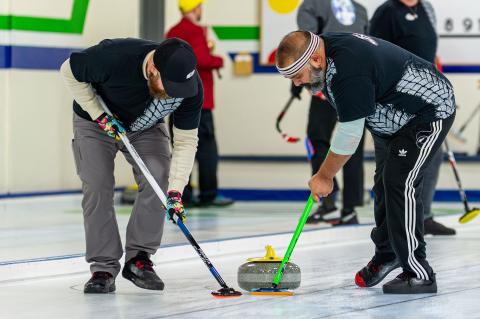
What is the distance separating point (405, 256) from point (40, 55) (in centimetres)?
477

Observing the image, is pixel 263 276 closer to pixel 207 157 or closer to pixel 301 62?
pixel 301 62

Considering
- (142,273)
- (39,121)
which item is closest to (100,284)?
(142,273)

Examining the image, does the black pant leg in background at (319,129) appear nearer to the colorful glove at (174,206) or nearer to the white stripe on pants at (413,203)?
the white stripe on pants at (413,203)

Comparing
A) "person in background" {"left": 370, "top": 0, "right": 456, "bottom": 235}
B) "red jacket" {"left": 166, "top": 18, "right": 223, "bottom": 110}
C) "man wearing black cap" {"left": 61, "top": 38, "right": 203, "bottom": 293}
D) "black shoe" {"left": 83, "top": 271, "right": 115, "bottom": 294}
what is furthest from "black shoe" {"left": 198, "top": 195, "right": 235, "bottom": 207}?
"black shoe" {"left": 83, "top": 271, "right": 115, "bottom": 294}

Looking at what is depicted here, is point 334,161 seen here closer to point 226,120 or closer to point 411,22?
point 411,22

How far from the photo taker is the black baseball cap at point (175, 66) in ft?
13.6

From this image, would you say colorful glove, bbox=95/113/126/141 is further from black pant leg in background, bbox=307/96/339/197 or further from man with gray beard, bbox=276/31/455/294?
black pant leg in background, bbox=307/96/339/197

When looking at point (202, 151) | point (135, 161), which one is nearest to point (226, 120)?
point (202, 151)

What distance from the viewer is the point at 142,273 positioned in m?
4.68

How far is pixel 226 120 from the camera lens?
9.88 metres

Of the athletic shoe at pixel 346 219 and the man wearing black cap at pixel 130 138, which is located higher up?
the man wearing black cap at pixel 130 138

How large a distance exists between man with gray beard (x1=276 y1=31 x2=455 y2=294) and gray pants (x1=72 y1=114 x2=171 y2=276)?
28.7 inches

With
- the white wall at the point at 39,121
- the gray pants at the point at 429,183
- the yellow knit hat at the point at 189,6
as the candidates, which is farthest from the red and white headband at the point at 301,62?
the white wall at the point at 39,121

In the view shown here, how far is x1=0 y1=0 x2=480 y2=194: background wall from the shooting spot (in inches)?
336
